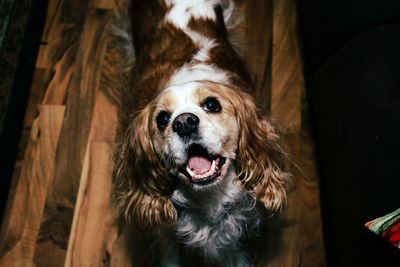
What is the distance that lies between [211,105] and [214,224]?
21.4 inches

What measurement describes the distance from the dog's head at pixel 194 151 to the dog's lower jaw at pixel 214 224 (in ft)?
0.20

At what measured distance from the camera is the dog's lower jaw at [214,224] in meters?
1.64

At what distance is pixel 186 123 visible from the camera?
4.40 feet

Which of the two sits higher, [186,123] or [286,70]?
[286,70]

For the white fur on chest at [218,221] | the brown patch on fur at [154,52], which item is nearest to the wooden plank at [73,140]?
the brown patch on fur at [154,52]

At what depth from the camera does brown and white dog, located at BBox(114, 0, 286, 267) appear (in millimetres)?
1438

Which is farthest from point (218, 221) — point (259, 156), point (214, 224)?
point (259, 156)

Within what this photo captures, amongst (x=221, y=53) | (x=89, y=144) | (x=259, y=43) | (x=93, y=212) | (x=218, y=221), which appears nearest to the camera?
(x=218, y=221)

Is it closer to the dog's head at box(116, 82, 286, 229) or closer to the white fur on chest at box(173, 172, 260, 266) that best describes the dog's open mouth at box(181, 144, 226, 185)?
the dog's head at box(116, 82, 286, 229)

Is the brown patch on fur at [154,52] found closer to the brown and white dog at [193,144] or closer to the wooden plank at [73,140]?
the brown and white dog at [193,144]

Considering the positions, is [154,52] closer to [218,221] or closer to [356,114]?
[218,221]

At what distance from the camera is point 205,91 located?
1460 mm

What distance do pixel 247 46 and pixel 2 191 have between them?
4.68ft

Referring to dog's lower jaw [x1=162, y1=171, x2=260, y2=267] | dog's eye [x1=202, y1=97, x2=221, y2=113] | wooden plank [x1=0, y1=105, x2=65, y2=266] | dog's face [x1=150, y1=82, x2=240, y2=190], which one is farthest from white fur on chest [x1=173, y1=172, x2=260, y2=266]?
wooden plank [x1=0, y1=105, x2=65, y2=266]
